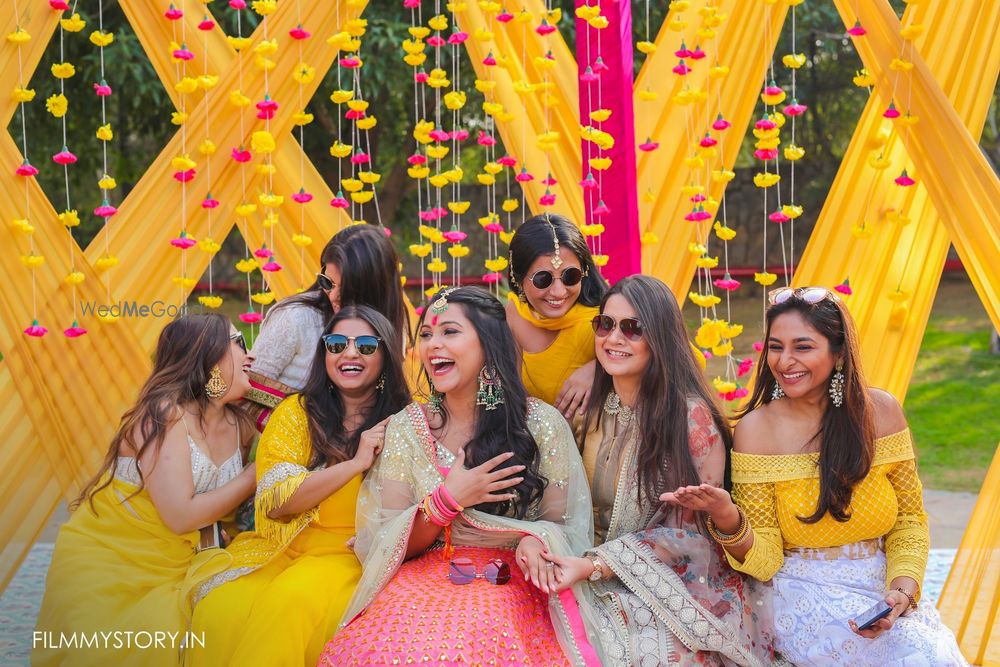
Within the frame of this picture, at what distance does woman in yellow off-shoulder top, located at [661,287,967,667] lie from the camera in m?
2.74

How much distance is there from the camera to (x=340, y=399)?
3070 mm

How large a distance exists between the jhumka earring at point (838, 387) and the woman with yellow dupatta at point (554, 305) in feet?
2.12

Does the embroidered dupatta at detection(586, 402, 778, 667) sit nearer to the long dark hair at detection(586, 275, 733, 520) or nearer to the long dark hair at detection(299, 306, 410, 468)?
the long dark hair at detection(586, 275, 733, 520)

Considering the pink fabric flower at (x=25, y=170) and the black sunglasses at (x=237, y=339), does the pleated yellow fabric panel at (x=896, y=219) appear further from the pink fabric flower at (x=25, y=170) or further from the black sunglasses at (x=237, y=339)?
the pink fabric flower at (x=25, y=170)

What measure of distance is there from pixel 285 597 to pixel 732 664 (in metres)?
1.10

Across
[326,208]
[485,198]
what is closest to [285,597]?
[326,208]

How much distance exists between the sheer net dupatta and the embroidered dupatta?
0.09 metres

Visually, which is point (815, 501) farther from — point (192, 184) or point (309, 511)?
point (192, 184)

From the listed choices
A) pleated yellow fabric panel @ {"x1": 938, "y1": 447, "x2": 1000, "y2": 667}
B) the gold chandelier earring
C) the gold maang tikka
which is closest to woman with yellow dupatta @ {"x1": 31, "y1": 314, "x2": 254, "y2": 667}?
the gold chandelier earring

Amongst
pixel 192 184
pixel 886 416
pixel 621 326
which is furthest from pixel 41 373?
pixel 886 416

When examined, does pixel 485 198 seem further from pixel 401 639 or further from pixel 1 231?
pixel 401 639

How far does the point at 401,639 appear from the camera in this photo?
2438 mm

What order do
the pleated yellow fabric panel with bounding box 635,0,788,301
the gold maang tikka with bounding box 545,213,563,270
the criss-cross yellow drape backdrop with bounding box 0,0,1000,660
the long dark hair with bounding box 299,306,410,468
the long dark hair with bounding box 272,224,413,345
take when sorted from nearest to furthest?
1. the long dark hair with bounding box 299,306,410,468
2. the gold maang tikka with bounding box 545,213,563,270
3. the long dark hair with bounding box 272,224,413,345
4. the criss-cross yellow drape backdrop with bounding box 0,0,1000,660
5. the pleated yellow fabric panel with bounding box 635,0,788,301

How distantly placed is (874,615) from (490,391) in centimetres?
105
